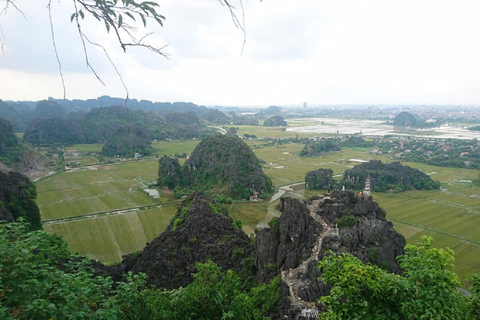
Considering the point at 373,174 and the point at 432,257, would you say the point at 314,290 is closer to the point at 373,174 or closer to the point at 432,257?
the point at 432,257

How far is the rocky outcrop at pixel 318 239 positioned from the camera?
1608 centimetres

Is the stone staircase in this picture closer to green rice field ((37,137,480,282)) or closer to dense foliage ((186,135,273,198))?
green rice field ((37,137,480,282))

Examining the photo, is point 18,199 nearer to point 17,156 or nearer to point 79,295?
point 79,295

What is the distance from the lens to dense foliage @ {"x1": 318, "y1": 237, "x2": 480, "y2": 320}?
5281 millimetres

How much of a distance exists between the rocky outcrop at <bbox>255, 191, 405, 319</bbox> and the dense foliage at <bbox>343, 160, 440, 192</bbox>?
34.9 meters

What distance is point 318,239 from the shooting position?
1762 centimetres

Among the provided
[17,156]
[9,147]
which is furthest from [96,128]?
[17,156]

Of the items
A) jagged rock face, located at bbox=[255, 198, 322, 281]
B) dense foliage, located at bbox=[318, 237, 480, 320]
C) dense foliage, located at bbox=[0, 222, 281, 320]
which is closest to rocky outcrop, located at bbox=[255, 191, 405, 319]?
jagged rock face, located at bbox=[255, 198, 322, 281]

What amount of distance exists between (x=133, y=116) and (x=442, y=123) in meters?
183

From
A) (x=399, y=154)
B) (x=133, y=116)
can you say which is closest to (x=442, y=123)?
(x=399, y=154)

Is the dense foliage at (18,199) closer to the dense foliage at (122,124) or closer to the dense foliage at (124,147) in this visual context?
the dense foliage at (124,147)

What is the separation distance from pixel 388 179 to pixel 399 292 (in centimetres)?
5491

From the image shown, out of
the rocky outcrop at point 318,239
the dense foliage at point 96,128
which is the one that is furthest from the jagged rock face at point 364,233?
the dense foliage at point 96,128

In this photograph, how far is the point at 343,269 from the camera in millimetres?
6020
